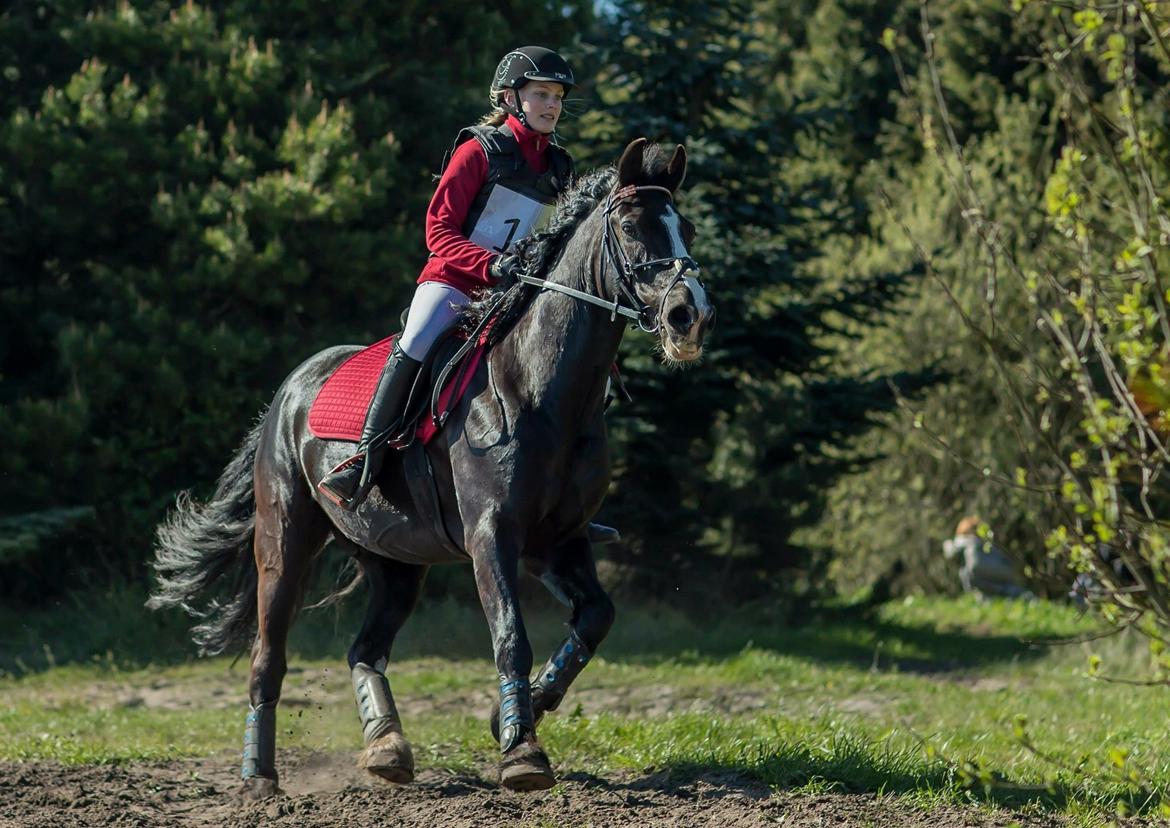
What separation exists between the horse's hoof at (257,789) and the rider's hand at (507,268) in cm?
273

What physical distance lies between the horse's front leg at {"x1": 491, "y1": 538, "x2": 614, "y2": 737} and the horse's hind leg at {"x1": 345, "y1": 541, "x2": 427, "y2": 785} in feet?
1.65

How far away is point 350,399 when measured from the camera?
7.55 metres

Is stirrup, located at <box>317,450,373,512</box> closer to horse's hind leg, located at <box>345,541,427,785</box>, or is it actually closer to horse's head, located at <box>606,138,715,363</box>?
horse's hind leg, located at <box>345,541,427,785</box>

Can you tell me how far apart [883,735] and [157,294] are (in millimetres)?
10549

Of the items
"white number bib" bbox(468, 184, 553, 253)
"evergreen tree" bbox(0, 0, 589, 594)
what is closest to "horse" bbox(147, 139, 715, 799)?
"white number bib" bbox(468, 184, 553, 253)

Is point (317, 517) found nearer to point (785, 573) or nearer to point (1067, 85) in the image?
point (1067, 85)

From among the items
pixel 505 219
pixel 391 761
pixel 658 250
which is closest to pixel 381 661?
pixel 391 761

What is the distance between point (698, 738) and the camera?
25.7 feet

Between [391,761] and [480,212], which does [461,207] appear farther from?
[391,761]

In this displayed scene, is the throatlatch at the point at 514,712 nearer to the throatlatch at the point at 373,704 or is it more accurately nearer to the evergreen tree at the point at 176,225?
the throatlatch at the point at 373,704

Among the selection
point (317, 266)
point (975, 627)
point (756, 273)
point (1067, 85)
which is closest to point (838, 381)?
point (756, 273)

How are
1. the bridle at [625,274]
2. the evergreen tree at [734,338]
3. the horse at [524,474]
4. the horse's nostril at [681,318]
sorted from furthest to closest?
1. the evergreen tree at [734,338]
2. the horse at [524,474]
3. the bridle at [625,274]
4. the horse's nostril at [681,318]

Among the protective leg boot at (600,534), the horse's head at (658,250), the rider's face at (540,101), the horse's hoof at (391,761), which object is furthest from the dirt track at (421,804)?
the rider's face at (540,101)

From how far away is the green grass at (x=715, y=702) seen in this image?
22.6ft
